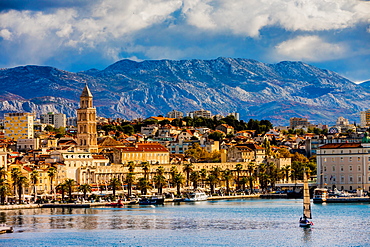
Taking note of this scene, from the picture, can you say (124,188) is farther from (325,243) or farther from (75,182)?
(325,243)

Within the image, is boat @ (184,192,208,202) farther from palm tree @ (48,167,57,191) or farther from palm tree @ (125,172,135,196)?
palm tree @ (48,167,57,191)

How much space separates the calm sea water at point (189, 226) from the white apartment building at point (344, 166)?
69.5 ft

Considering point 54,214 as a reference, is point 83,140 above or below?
above

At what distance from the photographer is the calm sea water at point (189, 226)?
71688 mm

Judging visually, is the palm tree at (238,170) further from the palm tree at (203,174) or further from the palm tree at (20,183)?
the palm tree at (20,183)

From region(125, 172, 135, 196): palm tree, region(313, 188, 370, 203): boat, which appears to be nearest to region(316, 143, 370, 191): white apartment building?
region(313, 188, 370, 203): boat

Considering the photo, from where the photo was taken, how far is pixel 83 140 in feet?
519

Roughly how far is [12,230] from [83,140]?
260 feet

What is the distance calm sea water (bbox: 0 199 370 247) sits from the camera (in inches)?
2822

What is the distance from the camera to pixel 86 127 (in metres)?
160

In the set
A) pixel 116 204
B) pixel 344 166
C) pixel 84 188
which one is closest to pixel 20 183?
pixel 84 188

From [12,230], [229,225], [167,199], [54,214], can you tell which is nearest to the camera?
[12,230]

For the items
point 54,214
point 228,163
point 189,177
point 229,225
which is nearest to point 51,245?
point 229,225

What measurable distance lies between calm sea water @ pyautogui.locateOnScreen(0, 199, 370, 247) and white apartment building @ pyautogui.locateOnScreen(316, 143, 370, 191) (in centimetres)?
2117
